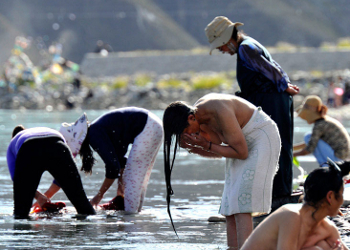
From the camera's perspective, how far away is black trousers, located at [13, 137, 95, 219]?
22.7 ft

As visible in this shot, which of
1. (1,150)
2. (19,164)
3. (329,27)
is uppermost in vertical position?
(329,27)

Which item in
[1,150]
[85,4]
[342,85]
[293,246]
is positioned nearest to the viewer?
[293,246]

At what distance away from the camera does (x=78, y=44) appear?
368 feet

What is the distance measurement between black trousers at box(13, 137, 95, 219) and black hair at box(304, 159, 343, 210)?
336cm

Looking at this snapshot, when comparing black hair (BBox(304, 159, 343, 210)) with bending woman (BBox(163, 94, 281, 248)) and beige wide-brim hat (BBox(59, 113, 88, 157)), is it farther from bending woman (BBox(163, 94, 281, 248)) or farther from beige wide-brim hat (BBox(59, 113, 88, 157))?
beige wide-brim hat (BBox(59, 113, 88, 157))

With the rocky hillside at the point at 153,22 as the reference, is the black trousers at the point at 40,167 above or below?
below

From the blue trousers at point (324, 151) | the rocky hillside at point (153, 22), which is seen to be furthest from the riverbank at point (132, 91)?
the rocky hillside at point (153, 22)

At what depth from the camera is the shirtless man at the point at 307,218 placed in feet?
13.5

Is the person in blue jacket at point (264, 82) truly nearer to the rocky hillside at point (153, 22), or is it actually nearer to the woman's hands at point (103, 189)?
the woman's hands at point (103, 189)

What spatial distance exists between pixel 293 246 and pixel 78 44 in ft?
360

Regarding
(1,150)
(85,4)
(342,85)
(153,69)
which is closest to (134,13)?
(85,4)

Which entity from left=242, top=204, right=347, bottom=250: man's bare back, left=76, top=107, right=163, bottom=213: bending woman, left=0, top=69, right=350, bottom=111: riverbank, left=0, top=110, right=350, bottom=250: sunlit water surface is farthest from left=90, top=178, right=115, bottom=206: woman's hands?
left=0, top=69, right=350, bottom=111: riverbank

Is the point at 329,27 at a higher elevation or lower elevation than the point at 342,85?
higher

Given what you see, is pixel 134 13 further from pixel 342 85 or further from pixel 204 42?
pixel 342 85
